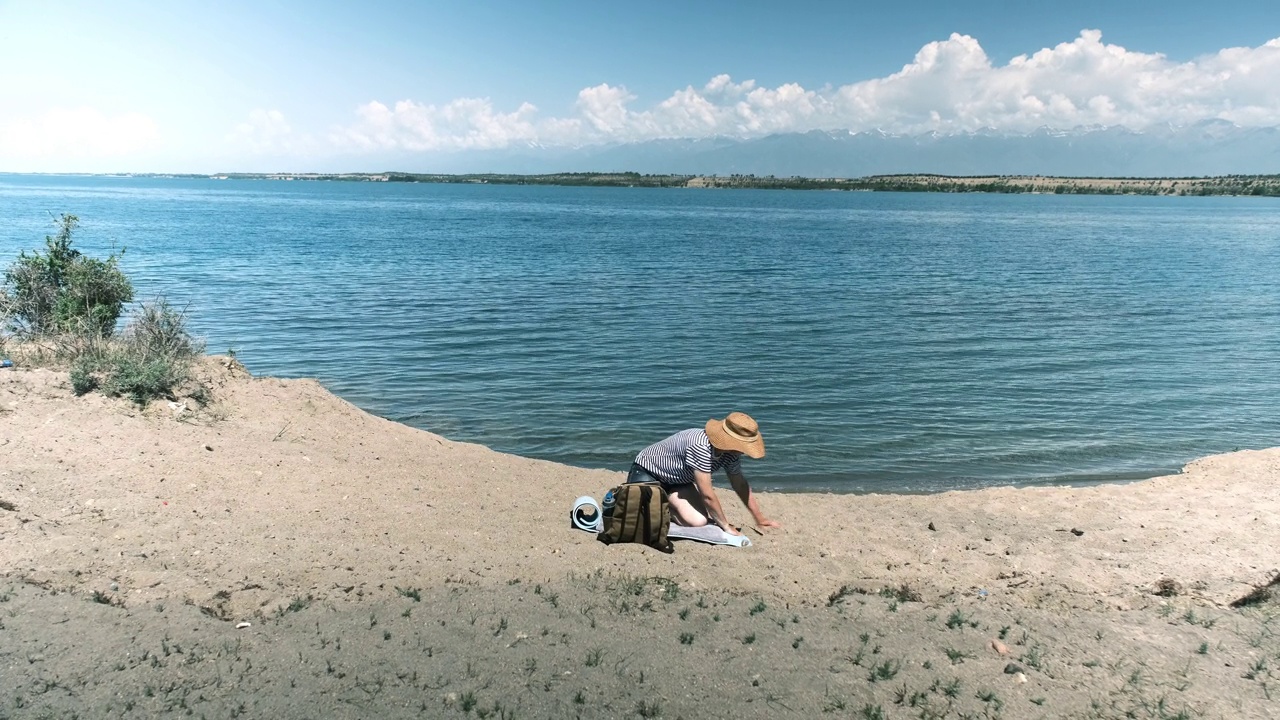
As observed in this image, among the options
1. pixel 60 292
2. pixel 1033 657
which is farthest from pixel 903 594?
pixel 60 292

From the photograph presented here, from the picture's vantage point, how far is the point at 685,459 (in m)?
8.33

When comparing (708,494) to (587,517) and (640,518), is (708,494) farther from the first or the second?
(587,517)

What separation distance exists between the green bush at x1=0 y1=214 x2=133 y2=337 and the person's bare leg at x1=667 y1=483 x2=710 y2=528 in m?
11.3

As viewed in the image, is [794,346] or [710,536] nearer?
[710,536]

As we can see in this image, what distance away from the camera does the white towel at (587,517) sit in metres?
8.65

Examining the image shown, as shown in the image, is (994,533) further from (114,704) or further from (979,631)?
(114,704)

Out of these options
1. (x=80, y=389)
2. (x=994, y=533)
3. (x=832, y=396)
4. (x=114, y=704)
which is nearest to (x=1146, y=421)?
(x=832, y=396)

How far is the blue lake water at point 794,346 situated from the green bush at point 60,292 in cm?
418

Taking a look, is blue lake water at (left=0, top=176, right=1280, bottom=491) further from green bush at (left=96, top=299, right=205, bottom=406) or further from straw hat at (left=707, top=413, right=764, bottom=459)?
straw hat at (left=707, top=413, right=764, bottom=459)

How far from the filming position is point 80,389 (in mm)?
10602

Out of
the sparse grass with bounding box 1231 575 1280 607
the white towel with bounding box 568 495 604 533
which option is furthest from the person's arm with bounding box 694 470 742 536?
the sparse grass with bounding box 1231 575 1280 607

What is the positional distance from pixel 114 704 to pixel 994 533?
8.95 meters

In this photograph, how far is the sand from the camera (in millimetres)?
5406

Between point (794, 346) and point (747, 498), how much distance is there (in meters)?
13.6
